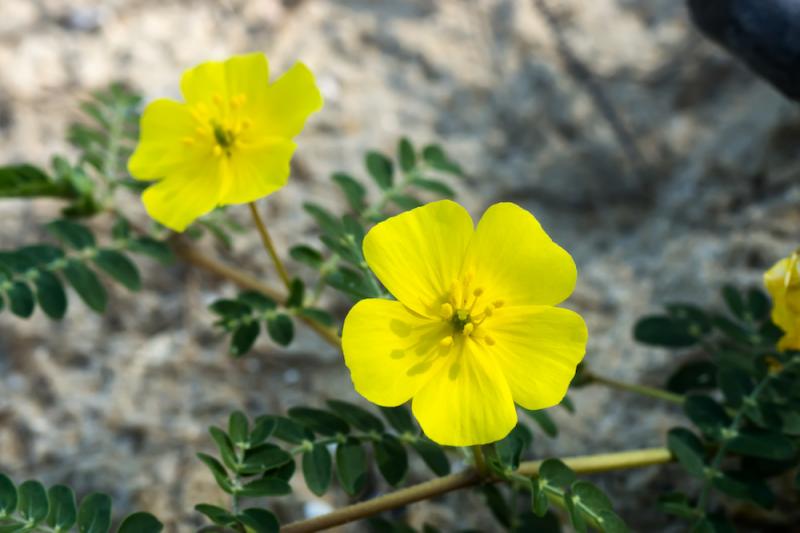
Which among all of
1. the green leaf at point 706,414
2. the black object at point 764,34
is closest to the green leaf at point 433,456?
the green leaf at point 706,414

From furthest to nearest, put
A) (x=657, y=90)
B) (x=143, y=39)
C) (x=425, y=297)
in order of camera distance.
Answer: (x=143, y=39) → (x=657, y=90) → (x=425, y=297)

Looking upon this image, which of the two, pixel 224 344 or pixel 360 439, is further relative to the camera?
pixel 224 344

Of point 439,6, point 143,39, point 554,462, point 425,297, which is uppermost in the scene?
point 143,39

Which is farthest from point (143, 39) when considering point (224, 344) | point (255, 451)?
point (255, 451)

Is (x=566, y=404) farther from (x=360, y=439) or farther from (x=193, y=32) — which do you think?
(x=193, y=32)

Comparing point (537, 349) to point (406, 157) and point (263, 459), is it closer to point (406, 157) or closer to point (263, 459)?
point (263, 459)

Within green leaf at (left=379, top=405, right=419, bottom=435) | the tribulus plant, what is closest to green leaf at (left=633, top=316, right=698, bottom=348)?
the tribulus plant

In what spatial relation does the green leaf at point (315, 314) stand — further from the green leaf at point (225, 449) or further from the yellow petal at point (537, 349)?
the yellow petal at point (537, 349)
